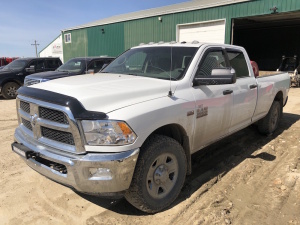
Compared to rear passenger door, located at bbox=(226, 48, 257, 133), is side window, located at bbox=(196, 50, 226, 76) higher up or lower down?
higher up

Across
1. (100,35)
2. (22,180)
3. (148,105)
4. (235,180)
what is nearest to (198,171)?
(235,180)

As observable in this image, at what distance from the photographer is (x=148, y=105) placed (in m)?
2.94

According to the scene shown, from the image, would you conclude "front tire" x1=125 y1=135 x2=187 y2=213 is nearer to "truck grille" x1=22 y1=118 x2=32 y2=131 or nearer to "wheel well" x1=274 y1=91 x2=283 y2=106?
"truck grille" x1=22 y1=118 x2=32 y2=131

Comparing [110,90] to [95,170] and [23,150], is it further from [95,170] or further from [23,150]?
[23,150]

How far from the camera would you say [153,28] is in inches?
760

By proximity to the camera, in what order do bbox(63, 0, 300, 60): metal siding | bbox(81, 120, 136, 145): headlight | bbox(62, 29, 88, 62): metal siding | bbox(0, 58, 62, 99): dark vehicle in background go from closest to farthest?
bbox(81, 120, 136, 145): headlight → bbox(0, 58, 62, 99): dark vehicle in background → bbox(63, 0, 300, 60): metal siding → bbox(62, 29, 88, 62): metal siding

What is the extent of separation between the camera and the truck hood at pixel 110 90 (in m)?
2.75

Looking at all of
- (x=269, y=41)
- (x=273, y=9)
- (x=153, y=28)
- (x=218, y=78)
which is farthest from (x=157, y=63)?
(x=269, y=41)

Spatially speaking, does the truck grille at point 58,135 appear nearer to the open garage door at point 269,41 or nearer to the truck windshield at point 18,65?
the truck windshield at point 18,65

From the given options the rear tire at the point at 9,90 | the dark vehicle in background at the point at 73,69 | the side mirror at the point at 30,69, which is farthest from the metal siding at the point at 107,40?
the dark vehicle in background at the point at 73,69

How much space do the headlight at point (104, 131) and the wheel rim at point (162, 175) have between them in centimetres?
58

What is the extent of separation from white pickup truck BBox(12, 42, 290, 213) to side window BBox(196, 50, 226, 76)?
0.02m

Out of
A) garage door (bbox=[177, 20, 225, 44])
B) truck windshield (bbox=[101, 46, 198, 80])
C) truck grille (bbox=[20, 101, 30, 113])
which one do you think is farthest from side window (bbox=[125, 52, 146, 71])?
garage door (bbox=[177, 20, 225, 44])

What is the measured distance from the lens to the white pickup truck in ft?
8.65
